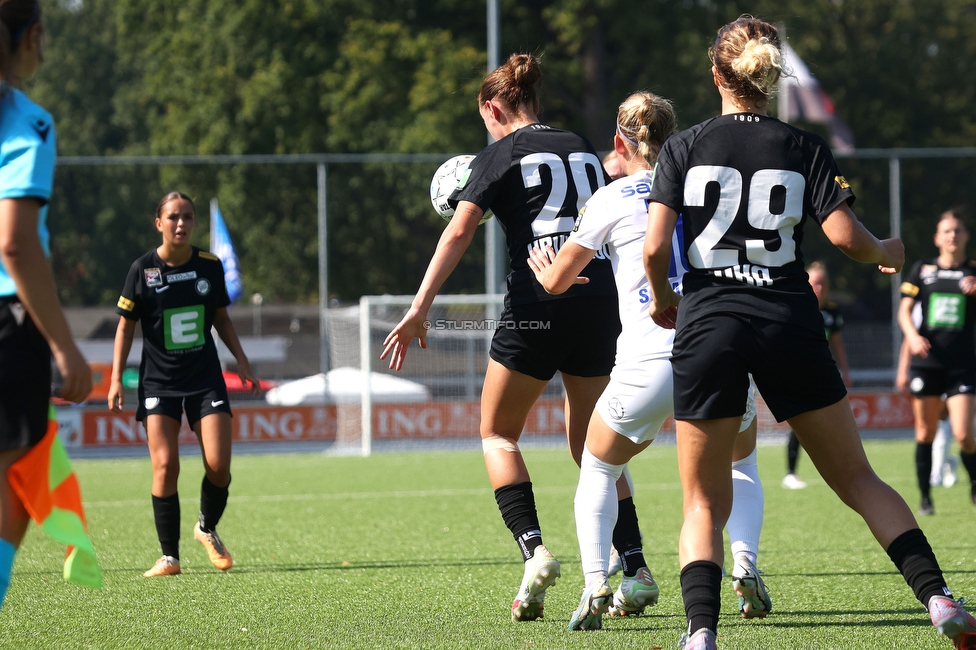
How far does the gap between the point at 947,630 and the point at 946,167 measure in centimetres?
1831

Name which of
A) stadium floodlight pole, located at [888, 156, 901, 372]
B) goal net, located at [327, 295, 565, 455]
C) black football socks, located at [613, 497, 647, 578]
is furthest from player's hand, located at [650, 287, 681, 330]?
stadium floodlight pole, located at [888, 156, 901, 372]

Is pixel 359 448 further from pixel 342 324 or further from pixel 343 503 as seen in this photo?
pixel 343 503

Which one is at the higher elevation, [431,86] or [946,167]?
[431,86]

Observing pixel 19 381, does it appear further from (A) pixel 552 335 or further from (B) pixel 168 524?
(B) pixel 168 524

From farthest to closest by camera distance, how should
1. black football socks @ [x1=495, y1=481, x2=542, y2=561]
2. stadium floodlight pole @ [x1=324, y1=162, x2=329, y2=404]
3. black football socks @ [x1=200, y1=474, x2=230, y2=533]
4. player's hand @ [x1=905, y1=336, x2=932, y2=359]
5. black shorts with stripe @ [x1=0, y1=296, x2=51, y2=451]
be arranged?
stadium floodlight pole @ [x1=324, y1=162, x2=329, y2=404]
player's hand @ [x1=905, y1=336, x2=932, y2=359]
black football socks @ [x1=200, y1=474, x2=230, y2=533]
black football socks @ [x1=495, y1=481, x2=542, y2=561]
black shorts with stripe @ [x1=0, y1=296, x2=51, y2=451]

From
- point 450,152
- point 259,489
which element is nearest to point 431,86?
point 450,152

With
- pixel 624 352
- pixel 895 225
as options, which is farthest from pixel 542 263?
pixel 895 225

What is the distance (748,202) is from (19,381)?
2.23m

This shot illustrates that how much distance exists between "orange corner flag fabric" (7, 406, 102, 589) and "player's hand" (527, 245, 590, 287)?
1850 mm

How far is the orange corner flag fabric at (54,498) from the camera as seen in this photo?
3168 millimetres

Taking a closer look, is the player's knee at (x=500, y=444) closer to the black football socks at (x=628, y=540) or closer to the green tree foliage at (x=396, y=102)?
the black football socks at (x=628, y=540)

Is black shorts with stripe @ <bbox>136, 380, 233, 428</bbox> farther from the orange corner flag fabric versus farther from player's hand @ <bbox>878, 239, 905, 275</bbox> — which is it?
player's hand @ <bbox>878, 239, 905, 275</bbox>

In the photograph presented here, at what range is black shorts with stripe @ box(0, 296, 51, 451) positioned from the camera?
312 cm

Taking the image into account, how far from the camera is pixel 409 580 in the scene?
5801mm
